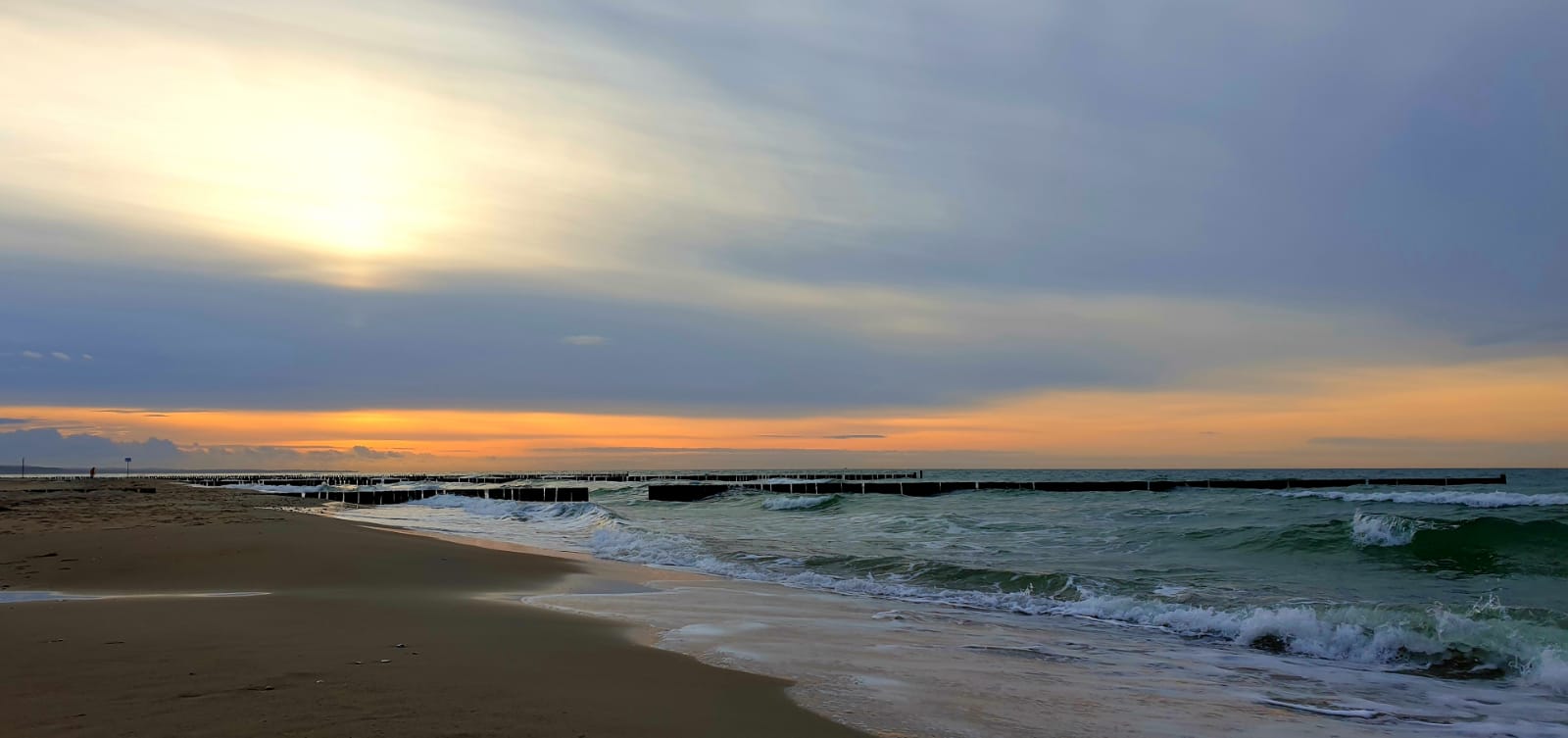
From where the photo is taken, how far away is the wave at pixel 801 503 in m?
44.4

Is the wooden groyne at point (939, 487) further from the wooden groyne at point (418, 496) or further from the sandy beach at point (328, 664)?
the sandy beach at point (328, 664)

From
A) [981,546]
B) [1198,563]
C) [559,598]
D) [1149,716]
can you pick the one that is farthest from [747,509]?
[1149,716]

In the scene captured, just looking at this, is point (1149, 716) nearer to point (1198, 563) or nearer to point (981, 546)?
point (1198, 563)

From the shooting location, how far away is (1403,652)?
9.50 meters

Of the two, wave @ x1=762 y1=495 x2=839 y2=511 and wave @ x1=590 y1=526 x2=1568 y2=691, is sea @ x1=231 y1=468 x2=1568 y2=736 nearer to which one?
wave @ x1=590 y1=526 x2=1568 y2=691

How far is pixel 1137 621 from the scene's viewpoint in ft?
38.3

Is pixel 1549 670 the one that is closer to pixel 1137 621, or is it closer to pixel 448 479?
pixel 1137 621

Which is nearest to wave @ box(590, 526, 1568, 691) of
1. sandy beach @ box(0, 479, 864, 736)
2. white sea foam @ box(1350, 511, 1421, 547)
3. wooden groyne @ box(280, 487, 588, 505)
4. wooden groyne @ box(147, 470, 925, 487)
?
sandy beach @ box(0, 479, 864, 736)

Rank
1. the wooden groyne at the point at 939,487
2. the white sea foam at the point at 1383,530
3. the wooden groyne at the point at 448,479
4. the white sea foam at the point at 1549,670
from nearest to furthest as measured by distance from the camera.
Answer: the white sea foam at the point at 1549,670
the white sea foam at the point at 1383,530
the wooden groyne at the point at 939,487
the wooden groyne at the point at 448,479

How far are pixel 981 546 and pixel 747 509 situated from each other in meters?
24.0

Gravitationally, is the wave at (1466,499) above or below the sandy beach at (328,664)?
below

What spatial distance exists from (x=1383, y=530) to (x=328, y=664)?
67.9 ft

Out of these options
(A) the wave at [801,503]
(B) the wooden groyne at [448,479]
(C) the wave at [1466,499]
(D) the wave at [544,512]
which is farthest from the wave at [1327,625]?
(B) the wooden groyne at [448,479]

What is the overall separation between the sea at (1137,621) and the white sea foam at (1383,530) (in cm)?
5
